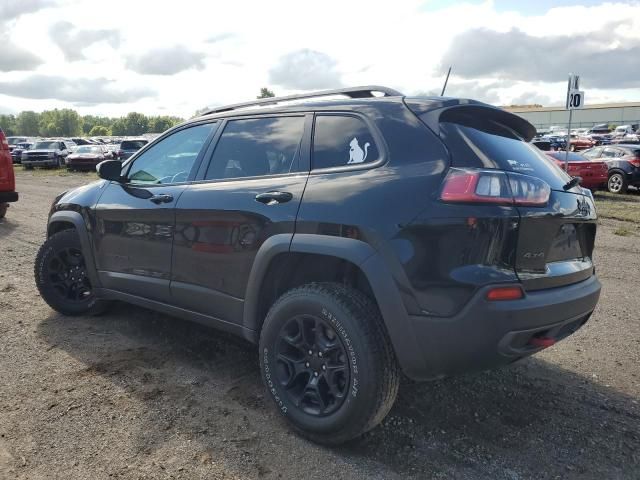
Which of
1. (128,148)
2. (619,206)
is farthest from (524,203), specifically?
(128,148)

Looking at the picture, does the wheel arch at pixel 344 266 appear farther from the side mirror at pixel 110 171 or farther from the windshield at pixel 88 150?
the windshield at pixel 88 150

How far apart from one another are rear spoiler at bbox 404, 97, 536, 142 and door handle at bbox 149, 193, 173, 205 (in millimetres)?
1761

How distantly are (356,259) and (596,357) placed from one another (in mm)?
2464

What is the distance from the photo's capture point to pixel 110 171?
430cm

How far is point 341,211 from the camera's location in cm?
284

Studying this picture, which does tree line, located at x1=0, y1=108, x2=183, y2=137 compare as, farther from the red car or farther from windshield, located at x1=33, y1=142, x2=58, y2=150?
the red car

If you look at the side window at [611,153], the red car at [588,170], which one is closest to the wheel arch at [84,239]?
the red car at [588,170]

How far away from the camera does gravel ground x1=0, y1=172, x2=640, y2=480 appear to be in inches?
108

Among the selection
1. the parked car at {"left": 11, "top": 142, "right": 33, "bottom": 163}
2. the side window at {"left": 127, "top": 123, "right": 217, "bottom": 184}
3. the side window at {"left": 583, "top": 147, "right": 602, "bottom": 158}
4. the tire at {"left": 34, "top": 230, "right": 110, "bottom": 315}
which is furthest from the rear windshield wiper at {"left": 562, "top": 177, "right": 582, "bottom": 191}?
the parked car at {"left": 11, "top": 142, "right": 33, "bottom": 163}

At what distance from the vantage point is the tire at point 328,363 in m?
2.70

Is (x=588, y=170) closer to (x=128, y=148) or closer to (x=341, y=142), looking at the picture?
(x=341, y=142)

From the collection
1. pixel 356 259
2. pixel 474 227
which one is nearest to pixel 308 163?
pixel 356 259

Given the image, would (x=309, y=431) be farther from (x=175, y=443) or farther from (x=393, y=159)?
(x=393, y=159)

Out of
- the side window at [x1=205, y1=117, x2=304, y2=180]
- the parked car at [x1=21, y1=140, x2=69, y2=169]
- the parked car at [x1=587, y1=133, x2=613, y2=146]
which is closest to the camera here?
the side window at [x1=205, y1=117, x2=304, y2=180]
